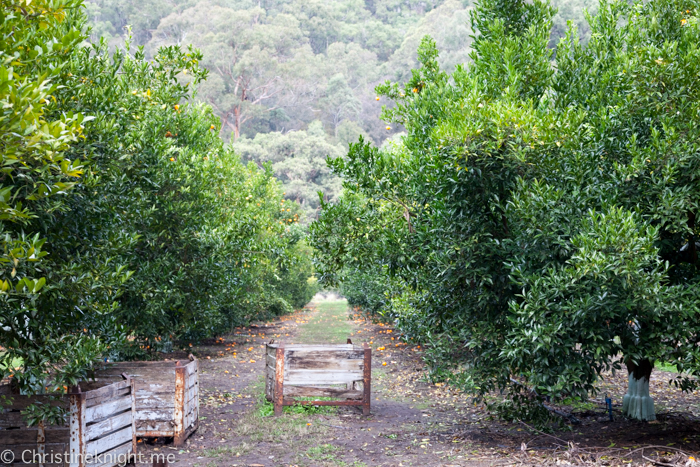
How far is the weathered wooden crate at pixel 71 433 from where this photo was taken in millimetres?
5227

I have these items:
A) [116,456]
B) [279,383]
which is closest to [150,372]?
[116,456]

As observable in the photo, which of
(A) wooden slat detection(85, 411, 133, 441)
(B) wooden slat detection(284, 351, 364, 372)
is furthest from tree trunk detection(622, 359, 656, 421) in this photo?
(A) wooden slat detection(85, 411, 133, 441)

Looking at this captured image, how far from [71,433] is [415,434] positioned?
4.98 meters

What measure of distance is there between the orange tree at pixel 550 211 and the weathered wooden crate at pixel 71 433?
4012mm

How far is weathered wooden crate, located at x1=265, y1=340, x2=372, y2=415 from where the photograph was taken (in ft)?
30.4

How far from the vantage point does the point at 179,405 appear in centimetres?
726

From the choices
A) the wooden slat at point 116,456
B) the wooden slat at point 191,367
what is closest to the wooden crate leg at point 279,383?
the wooden slat at point 191,367

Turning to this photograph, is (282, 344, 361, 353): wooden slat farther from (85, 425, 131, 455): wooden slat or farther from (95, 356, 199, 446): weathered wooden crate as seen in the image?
(85, 425, 131, 455): wooden slat

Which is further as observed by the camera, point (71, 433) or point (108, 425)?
point (108, 425)

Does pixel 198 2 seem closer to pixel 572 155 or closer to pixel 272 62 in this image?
pixel 272 62

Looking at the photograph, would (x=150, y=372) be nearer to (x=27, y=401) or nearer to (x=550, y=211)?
(x=27, y=401)

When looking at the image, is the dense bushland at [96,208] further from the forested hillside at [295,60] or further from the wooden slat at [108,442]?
the forested hillside at [295,60]

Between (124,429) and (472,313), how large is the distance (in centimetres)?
447

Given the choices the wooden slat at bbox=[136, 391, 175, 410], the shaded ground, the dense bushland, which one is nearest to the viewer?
the dense bushland
